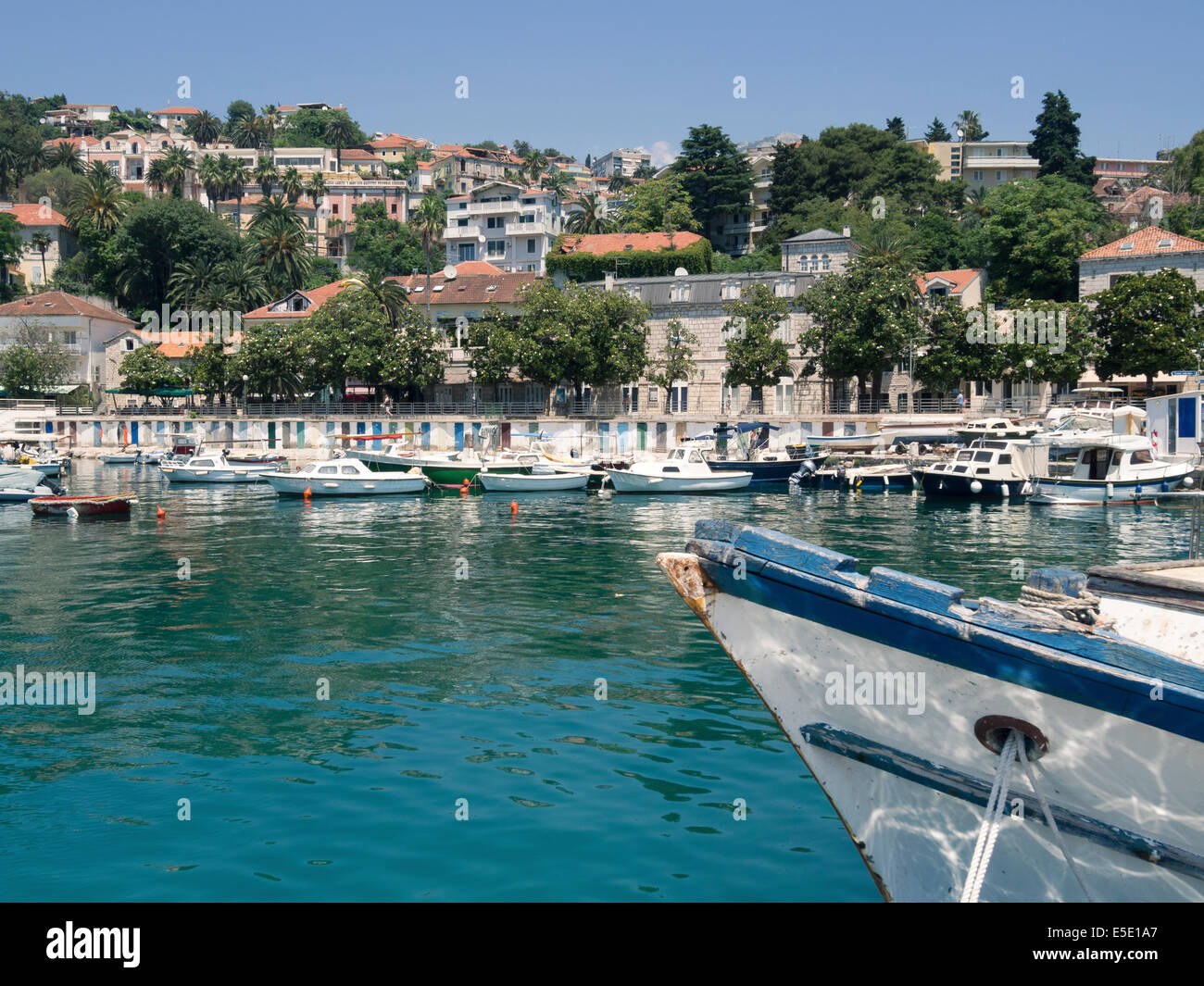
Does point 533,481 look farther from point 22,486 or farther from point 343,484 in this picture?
point 22,486

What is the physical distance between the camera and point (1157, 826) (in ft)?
21.2

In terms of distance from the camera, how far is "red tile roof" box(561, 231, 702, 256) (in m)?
93.4

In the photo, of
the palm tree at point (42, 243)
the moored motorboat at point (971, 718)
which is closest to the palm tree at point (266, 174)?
the palm tree at point (42, 243)

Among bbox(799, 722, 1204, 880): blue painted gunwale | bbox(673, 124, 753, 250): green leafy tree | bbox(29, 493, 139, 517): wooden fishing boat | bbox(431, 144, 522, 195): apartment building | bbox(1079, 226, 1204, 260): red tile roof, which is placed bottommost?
bbox(29, 493, 139, 517): wooden fishing boat

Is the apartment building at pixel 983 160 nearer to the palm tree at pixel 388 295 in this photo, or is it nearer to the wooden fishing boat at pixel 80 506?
the palm tree at pixel 388 295

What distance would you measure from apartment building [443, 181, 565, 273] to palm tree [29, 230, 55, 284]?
44.9m

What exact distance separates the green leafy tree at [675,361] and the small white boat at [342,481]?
27.2 m

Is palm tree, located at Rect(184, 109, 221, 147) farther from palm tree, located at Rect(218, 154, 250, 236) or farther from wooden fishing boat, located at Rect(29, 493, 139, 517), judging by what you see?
wooden fishing boat, located at Rect(29, 493, 139, 517)

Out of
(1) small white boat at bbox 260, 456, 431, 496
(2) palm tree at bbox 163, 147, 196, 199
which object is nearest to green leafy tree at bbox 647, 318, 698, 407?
(1) small white boat at bbox 260, 456, 431, 496

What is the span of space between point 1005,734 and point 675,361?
222 feet

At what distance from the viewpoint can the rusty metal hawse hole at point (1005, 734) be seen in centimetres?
667

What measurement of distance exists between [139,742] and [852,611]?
444 inches

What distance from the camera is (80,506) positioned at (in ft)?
137

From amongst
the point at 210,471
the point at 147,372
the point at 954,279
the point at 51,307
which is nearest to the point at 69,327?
the point at 51,307
